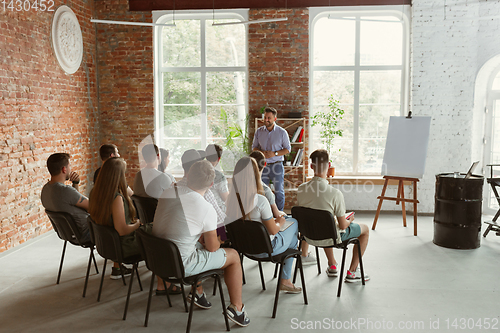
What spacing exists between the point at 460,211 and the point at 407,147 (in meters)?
1.32

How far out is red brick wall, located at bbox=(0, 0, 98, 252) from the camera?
16.3ft

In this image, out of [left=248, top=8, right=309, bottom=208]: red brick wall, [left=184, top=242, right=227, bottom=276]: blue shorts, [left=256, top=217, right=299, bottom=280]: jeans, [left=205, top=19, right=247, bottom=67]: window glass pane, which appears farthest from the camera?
[left=205, top=19, right=247, bottom=67]: window glass pane

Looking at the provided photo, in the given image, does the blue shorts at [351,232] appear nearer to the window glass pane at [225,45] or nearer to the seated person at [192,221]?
the seated person at [192,221]

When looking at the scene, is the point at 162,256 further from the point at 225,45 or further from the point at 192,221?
the point at 225,45

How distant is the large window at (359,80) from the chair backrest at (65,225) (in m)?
4.71

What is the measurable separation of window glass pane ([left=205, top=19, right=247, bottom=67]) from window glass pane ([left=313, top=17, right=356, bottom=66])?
1.34 metres

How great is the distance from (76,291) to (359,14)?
6227 millimetres

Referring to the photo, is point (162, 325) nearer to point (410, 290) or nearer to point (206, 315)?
point (206, 315)

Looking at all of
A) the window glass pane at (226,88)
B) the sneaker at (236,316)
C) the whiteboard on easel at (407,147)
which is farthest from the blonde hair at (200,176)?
the window glass pane at (226,88)

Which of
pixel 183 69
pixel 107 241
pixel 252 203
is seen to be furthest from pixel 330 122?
pixel 107 241

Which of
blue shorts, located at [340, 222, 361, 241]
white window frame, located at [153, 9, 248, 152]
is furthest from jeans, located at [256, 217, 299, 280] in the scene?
white window frame, located at [153, 9, 248, 152]

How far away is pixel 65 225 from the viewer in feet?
12.1

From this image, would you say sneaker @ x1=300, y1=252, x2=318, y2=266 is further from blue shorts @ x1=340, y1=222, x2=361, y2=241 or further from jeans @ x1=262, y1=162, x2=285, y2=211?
jeans @ x1=262, y1=162, x2=285, y2=211

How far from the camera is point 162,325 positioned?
10.3 ft
